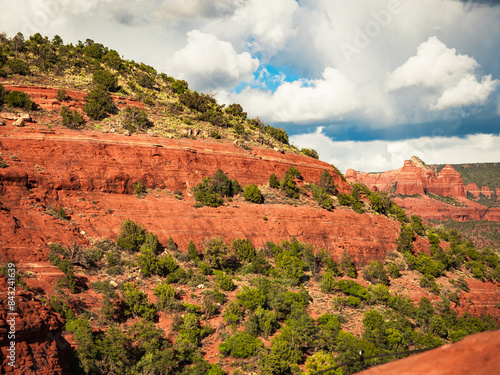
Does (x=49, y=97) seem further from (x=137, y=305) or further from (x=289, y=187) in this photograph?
(x=289, y=187)

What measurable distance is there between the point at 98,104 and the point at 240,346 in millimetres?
31961

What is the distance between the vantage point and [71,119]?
3478cm

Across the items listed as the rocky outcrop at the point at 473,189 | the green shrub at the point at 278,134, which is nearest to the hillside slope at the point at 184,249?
the green shrub at the point at 278,134

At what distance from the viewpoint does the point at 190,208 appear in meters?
33.3

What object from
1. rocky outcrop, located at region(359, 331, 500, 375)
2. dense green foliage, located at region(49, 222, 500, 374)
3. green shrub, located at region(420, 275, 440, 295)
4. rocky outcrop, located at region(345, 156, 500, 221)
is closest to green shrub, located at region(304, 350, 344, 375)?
dense green foliage, located at region(49, 222, 500, 374)

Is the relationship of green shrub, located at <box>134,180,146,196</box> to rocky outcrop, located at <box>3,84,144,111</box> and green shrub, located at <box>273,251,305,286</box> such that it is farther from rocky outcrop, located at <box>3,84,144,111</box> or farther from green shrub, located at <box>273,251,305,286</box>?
green shrub, located at <box>273,251,305,286</box>

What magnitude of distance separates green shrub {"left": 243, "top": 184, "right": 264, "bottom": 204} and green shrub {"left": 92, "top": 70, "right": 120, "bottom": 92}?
25225mm

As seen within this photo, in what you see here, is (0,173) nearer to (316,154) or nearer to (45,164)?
(45,164)

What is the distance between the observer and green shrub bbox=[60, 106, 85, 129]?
3431 cm

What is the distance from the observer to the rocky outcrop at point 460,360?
298 cm

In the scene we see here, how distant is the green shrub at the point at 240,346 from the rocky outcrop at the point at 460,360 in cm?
1866

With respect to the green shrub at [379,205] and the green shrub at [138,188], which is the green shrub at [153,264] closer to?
the green shrub at [138,188]

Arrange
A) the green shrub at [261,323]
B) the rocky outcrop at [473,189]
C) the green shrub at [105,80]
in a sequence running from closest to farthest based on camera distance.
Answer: the green shrub at [261,323] → the green shrub at [105,80] → the rocky outcrop at [473,189]

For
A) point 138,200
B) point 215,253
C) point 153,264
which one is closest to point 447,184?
point 215,253
